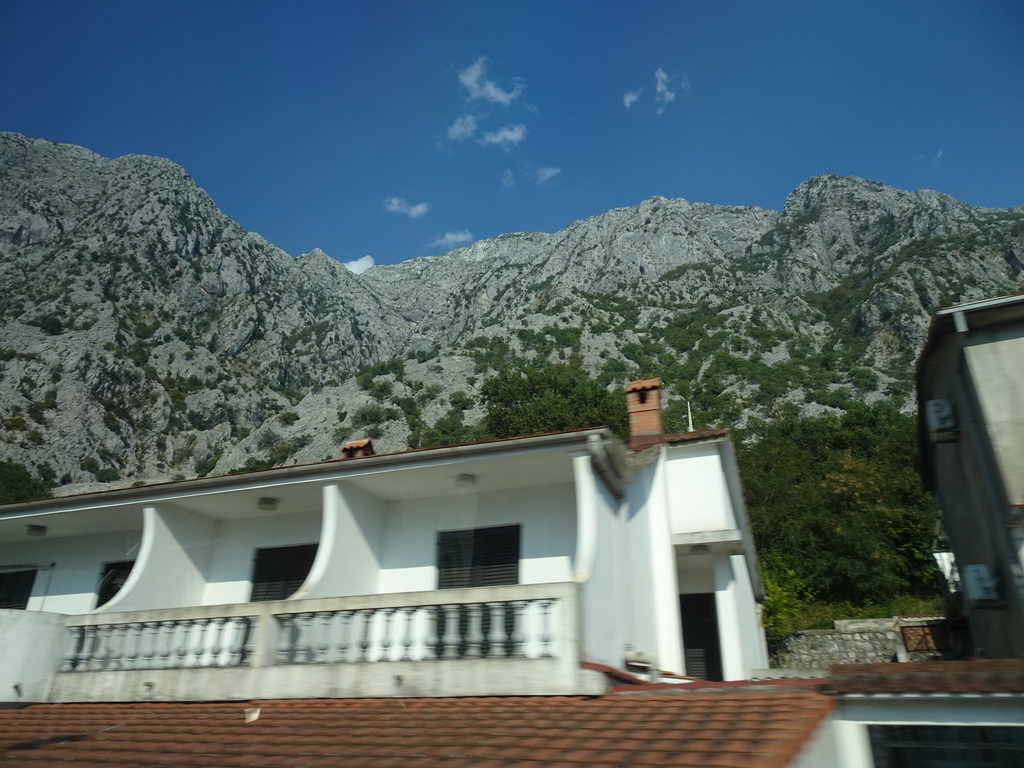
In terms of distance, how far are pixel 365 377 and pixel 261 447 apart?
13.8 metres

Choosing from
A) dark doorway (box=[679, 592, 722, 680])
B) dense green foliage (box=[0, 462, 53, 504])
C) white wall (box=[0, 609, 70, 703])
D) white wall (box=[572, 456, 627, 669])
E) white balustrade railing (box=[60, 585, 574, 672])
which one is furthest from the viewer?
dense green foliage (box=[0, 462, 53, 504])

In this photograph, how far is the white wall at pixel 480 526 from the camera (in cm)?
965

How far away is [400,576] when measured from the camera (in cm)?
1020

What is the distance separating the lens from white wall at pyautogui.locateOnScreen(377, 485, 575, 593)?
9.65 m

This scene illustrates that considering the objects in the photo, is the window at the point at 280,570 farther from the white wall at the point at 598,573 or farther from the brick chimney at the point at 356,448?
the white wall at the point at 598,573

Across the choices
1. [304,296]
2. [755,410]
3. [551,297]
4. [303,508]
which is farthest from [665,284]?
[303,508]

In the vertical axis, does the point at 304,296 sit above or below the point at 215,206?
below

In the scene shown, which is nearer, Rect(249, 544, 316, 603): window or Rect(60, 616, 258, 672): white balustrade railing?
Rect(60, 616, 258, 672): white balustrade railing

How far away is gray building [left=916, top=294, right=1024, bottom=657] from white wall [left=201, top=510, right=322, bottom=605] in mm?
9998

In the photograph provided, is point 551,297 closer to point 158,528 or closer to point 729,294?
point 729,294

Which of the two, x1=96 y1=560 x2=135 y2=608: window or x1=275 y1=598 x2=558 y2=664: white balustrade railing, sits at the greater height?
x1=96 y1=560 x2=135 y2=608: window

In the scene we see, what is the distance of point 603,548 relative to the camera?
8.12 meters

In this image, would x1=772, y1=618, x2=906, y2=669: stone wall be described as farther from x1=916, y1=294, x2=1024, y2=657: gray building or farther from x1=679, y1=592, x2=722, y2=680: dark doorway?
x1=679, y1=592, x2=722, y2=680: dark doorway

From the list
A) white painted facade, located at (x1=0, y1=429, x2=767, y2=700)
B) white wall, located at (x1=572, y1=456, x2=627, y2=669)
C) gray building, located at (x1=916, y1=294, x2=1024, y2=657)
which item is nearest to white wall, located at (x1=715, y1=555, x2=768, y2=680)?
white painted facade, located at (x1=0, y1=429, x2=767, y2=700)
